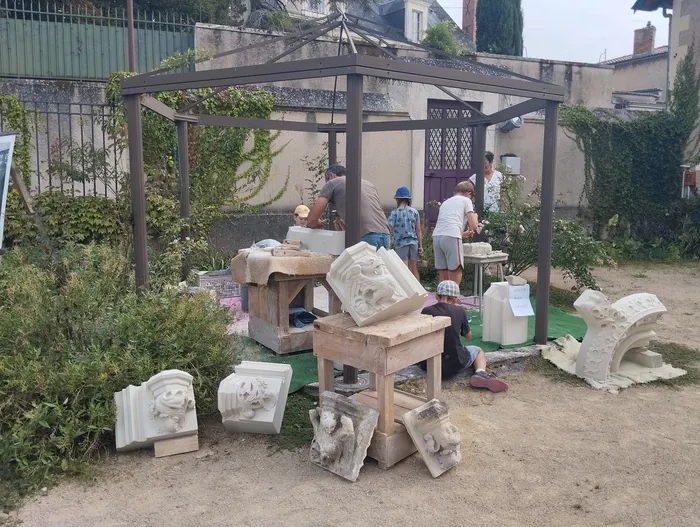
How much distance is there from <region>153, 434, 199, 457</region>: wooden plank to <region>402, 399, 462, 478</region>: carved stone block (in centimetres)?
130

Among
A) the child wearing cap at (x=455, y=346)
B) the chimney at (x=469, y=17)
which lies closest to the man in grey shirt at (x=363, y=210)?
the child wearing cap at (x=455, y=346)

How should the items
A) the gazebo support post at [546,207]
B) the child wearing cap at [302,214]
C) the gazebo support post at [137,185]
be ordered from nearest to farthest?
the gazebo support post at [137,185] → the gazebo support post at [546,207] → the child wearing cap at [302,214]

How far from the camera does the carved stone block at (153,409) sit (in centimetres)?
377

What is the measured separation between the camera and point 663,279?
33.7 feet

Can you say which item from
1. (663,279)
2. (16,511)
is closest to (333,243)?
(16,511)

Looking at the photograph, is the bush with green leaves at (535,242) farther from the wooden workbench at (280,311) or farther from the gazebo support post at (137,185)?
the gazebo support post at (137,185)

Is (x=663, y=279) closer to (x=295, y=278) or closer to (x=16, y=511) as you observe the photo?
(x=295, y=278)

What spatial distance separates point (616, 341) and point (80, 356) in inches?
159

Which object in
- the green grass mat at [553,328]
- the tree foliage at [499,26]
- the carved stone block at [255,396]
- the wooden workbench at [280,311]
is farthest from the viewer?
the tree foliage at [499,26]

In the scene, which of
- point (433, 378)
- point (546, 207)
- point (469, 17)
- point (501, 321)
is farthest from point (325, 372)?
point (469, 17)

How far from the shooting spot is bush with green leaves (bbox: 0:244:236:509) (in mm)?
3637

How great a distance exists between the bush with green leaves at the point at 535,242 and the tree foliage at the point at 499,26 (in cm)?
1501

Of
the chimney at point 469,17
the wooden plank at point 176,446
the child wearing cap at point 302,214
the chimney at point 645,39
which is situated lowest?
the wooden plank at point 176,446

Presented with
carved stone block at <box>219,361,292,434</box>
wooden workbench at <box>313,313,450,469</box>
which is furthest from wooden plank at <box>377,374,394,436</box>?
carved stone block at <box>219,361,292,434</box>
